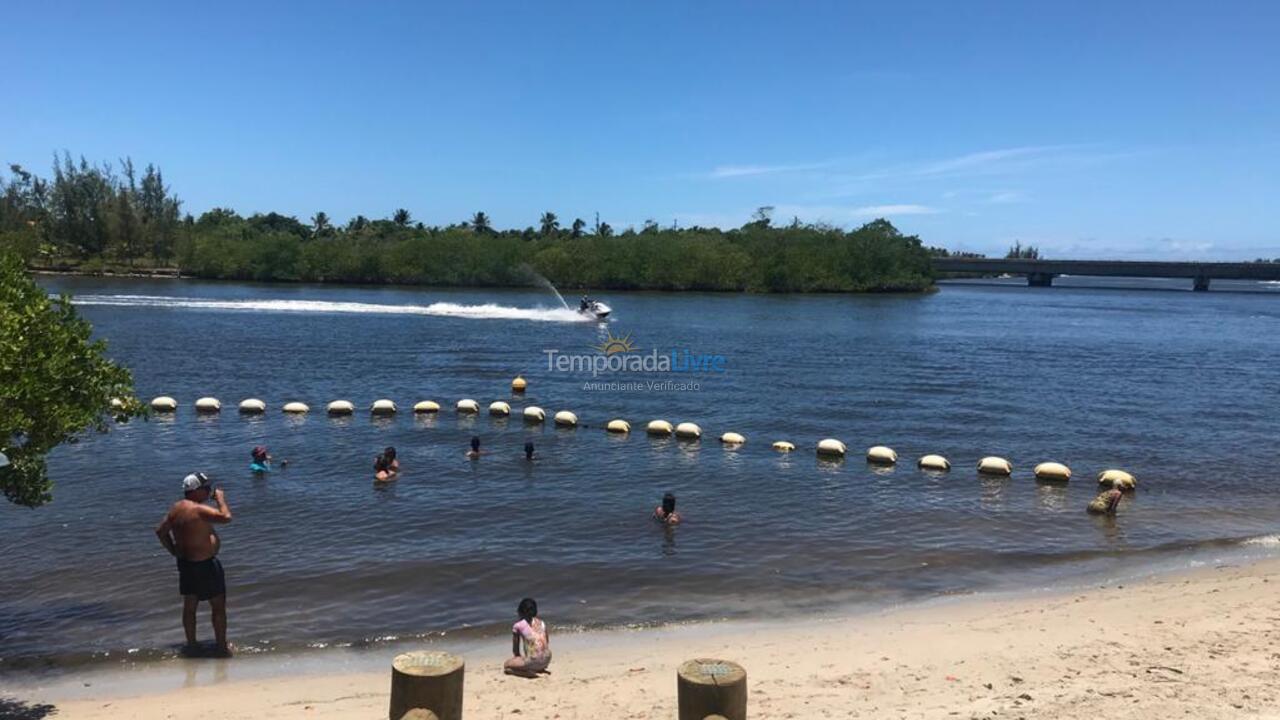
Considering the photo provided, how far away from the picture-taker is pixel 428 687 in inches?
390

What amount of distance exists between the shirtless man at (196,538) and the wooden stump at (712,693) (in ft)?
22.9

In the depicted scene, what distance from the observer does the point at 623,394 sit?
140 feet

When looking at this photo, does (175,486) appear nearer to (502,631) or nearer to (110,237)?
(502,631)

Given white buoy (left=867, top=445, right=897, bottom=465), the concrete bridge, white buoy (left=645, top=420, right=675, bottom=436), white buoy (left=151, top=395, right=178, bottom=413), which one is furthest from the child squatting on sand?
the concrete bridge

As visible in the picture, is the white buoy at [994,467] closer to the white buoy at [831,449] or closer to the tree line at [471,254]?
the white buoy at [831,449]

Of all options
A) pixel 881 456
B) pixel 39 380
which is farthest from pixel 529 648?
pixel 881 456

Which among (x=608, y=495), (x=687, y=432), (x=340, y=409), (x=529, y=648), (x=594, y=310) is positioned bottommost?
(x=608, y=495)

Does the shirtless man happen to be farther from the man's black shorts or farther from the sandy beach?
the sandy beach

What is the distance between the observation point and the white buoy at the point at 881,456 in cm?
2856

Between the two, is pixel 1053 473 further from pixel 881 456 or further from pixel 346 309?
pixel 346 309

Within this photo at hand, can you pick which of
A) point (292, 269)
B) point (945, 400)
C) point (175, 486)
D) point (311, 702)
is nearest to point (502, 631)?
point (311, 702)

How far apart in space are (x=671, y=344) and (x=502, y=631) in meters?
52.6

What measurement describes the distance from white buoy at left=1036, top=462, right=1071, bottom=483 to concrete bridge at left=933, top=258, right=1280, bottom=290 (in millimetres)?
163558

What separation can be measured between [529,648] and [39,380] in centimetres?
757
